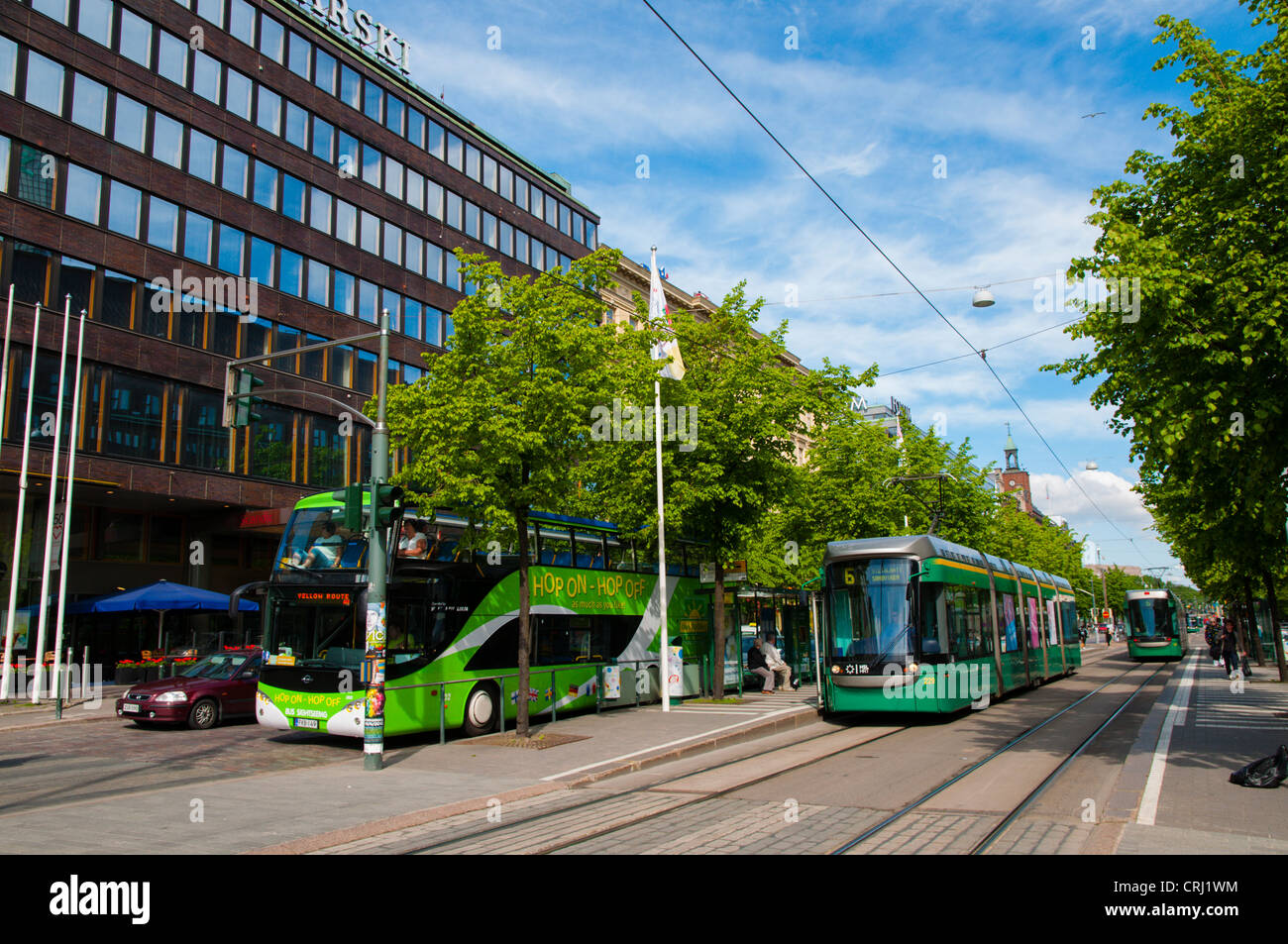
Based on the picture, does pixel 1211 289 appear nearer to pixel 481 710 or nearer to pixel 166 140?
pixel 481 710

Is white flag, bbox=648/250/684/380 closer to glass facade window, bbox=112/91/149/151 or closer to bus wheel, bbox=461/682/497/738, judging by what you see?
bus wheel, bbox=461/682/497/738

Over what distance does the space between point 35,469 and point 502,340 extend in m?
18.2

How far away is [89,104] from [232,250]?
6.05 m

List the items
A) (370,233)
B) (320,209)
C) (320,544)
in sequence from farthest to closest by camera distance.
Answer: (370,233), (320,209), (320,544)

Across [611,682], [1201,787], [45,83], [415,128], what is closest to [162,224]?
[45,83]

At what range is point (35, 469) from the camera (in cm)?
2625

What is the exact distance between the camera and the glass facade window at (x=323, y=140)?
3681cm

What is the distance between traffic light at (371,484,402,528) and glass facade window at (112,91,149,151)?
23.6 metres

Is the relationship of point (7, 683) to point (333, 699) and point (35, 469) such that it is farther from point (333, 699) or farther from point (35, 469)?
point (333, 699)

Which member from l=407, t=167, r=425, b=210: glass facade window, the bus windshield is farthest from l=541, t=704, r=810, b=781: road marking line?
l=407, t=167, r=425, b=210: glass facade window

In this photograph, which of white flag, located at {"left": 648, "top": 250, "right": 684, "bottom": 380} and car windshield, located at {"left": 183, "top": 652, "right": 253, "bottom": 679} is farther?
white flag, located at {"left": 648, "top": 250, "right": 684, "bottom": 380}

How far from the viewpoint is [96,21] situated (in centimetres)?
2914

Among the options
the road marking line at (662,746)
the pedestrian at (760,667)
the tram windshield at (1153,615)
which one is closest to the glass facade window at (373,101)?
the pedestrian at (760,667)

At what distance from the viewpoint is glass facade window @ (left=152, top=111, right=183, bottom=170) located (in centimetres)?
3066
